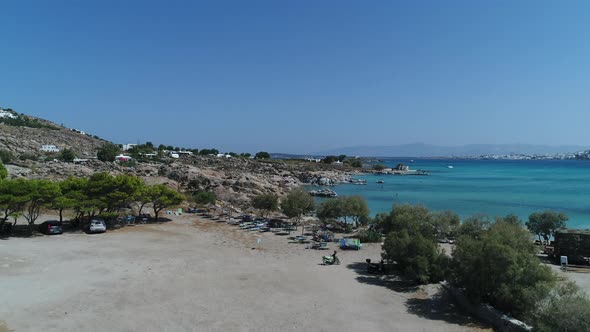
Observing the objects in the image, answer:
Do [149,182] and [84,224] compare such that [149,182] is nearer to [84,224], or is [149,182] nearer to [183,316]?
[84,224]

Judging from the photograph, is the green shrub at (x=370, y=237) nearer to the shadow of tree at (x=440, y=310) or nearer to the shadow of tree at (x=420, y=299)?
the shadow of tree at (x=420, y=299)

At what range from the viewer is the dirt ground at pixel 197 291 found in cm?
1374

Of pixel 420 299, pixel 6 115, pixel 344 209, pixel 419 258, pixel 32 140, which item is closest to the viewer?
pixel 420 299

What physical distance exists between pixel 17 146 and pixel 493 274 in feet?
311

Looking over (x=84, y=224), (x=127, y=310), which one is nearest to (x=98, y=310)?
(x=127, y=310)

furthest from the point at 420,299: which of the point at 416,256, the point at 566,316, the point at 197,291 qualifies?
the point at 197,291

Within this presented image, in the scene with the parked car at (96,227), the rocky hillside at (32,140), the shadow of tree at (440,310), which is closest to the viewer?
the shadow of tree at (440,310)

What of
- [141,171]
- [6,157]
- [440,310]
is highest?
[6,157]

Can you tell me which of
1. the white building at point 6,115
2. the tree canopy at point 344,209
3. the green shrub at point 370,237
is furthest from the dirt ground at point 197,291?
the white building at point 6,115

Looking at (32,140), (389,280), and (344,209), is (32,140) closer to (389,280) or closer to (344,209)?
(344,209)

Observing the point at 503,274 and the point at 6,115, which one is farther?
the point at 6,115

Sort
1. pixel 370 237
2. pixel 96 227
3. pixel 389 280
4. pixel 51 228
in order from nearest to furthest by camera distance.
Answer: pixel 389 280 < pixel 51 228 < pixel 96 227 < pixel 370 237

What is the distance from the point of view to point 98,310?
46.8 feet

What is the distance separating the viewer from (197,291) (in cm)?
1688
